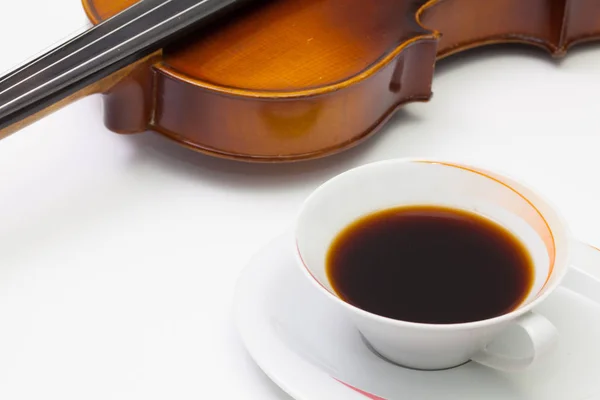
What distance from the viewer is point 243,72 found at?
1.02m

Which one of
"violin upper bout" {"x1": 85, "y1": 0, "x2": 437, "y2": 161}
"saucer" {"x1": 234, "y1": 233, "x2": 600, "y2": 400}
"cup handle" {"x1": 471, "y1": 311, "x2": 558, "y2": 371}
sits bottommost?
"saucer" {"x1": 234, "y1": 233, "x2": 600, "y2": 400}

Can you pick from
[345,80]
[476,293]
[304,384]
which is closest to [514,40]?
[345,80]

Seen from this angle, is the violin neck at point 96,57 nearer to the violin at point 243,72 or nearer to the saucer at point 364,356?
the violin at point 243,72

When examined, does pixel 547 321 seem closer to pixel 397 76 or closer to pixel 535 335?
pixel 535 335

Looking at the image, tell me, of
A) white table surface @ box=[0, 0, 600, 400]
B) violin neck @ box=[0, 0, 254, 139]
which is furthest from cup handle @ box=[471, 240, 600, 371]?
violin neck @ box=[0, 0, 254, 139]

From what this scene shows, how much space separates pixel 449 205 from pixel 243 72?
32 centimetres

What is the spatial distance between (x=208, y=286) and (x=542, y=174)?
1.43 feet

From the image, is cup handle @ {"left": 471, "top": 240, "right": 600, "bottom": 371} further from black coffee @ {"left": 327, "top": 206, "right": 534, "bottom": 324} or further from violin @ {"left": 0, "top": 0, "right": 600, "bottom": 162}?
violin @ {"left": 0, "top": 0, "right": 600, "bottom": 162}

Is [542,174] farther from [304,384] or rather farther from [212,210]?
[304,384]

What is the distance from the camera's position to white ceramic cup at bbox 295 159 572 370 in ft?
2.26

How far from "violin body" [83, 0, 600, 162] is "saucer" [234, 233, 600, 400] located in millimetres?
236

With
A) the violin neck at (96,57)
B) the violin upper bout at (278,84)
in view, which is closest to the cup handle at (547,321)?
the violin upper bout at (278,84)

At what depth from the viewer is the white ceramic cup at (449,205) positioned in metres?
0.69

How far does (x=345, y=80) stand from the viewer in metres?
1.02
